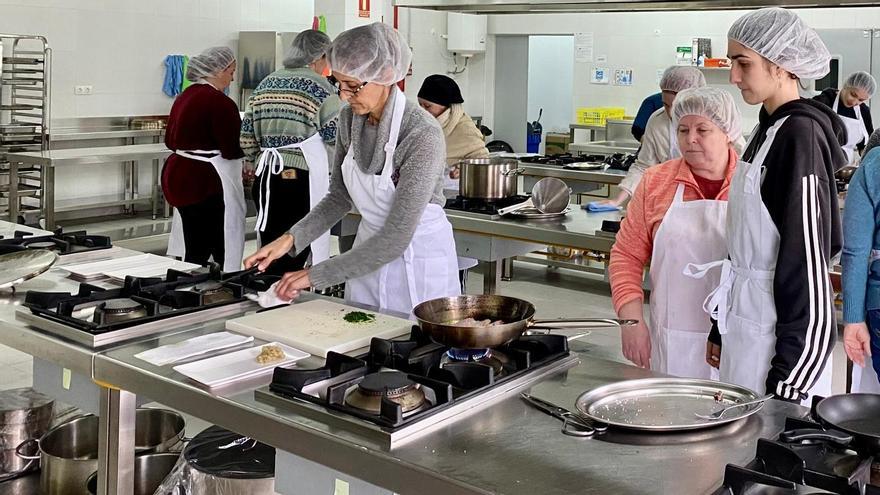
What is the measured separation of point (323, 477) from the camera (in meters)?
1.77

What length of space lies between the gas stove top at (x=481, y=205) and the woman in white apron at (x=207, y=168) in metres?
1.41

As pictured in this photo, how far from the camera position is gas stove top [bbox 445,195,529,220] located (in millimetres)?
4359

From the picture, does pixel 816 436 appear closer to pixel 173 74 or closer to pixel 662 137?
pixel 662 137

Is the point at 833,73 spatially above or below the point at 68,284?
above

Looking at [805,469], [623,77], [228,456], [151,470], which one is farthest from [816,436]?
[623,77]

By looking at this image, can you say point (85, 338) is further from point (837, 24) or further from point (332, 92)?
point (837, 24)

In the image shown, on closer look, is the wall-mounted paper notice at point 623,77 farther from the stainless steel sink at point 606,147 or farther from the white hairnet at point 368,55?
the white hairnet at point 368,55

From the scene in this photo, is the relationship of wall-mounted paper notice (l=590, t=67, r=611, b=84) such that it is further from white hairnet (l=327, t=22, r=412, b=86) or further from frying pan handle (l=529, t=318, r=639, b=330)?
frying pan handle (l=529, t=318, r=639, b=330)

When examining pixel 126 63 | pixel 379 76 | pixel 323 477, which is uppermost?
pixel 126 63

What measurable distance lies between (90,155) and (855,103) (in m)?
6.28

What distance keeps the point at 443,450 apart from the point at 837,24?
8.79 meters

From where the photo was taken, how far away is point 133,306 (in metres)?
2.35

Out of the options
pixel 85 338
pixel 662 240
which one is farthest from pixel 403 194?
pixel 85 338

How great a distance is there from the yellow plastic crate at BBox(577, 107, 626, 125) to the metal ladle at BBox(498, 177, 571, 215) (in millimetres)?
6023
